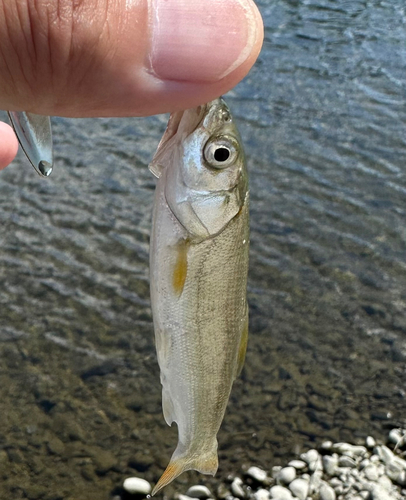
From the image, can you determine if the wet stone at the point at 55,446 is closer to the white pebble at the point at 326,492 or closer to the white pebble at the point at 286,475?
the white pebble at the point at 286,475

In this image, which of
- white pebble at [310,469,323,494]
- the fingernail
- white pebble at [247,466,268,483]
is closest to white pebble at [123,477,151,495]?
white pebble at [247,466,268,483]

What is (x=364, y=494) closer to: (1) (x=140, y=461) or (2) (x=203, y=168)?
(1) (x=140, y=461)

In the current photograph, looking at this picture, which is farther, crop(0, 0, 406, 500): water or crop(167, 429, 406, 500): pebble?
crop(0, 0, 406, 500): water

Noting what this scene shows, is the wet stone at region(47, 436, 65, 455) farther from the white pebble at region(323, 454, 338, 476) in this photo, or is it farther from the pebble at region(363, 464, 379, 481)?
the pebble at region(363, 464, 379, 481)

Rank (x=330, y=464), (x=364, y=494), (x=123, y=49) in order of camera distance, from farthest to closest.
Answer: (x=330, y=464) < (x=364, y=494) < (x=123, y=49)

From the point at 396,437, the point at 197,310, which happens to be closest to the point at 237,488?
the point at 396,437

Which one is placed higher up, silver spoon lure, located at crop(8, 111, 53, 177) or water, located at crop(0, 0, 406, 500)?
silver spoon lure, located at crop(8, 111, 53, 177)
